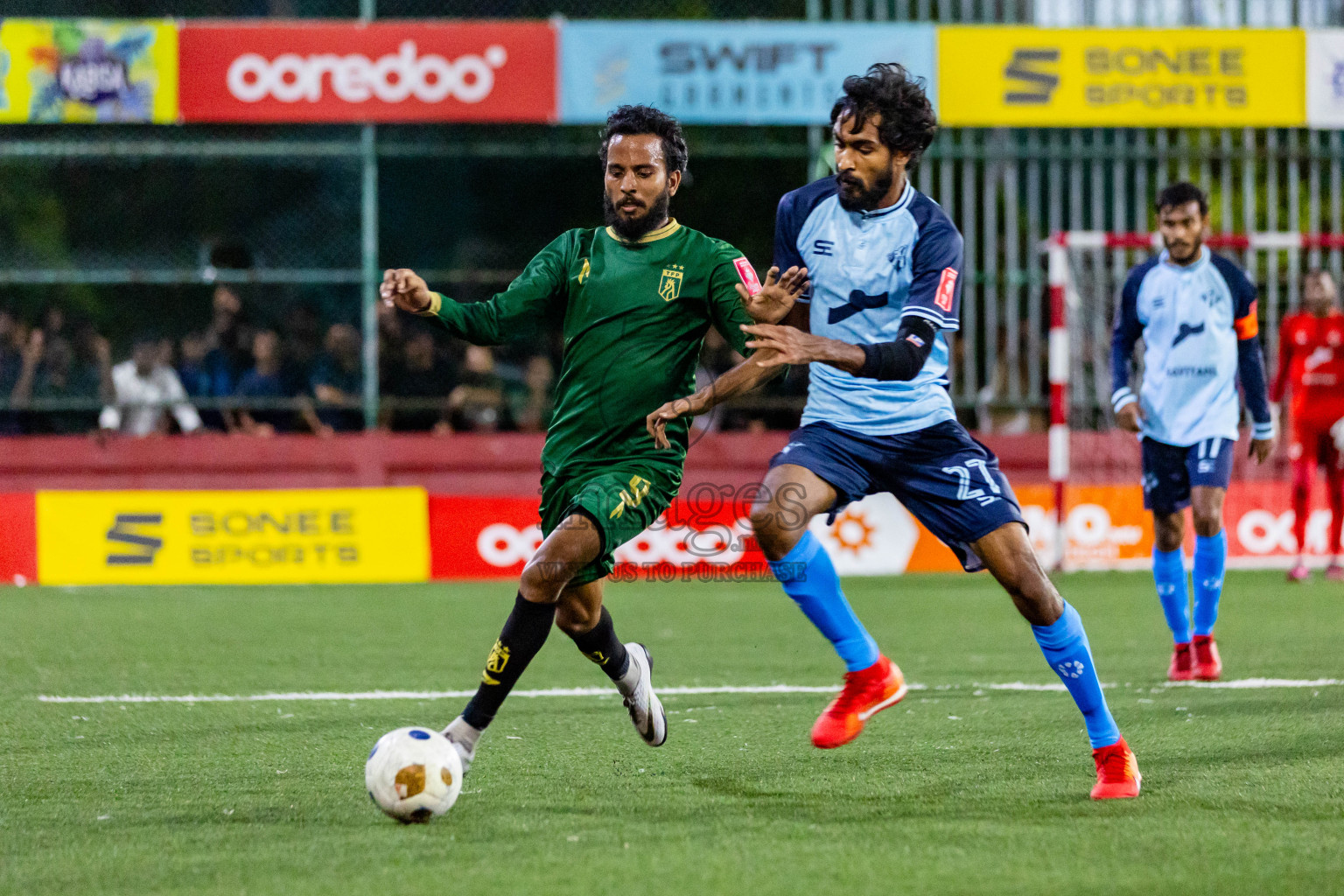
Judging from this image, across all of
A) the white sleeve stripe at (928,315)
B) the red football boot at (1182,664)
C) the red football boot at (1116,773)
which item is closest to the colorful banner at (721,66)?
the red football boot at (1182,664)

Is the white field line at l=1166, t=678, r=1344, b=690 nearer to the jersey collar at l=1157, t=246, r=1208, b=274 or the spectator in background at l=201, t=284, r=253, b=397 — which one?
the jersey collar at l=1157, t=246, r=1208, b=274

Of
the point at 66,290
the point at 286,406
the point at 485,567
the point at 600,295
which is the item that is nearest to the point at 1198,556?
the point at 600,295

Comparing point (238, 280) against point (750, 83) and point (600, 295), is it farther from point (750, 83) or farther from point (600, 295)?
point (600, 295)

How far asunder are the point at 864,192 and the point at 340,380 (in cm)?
1055

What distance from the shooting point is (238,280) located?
48.3 feet

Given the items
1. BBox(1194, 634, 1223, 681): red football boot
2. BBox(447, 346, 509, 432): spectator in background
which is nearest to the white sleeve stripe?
BBox(1194, 634, 1223, 681): red football boot

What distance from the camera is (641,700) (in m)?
5.43

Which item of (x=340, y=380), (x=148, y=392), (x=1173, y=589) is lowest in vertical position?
(x=1173, y=589)

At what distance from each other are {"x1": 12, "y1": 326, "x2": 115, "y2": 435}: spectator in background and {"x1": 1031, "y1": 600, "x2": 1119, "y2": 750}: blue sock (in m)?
11.5

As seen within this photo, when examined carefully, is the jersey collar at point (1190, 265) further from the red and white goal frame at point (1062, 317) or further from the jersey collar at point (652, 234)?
the red and white goal frame at point (1062, 317)

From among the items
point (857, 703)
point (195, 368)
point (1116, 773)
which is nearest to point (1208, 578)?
point (857, 703)

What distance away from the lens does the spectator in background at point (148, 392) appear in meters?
14.5

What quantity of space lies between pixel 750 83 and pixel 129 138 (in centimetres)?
649

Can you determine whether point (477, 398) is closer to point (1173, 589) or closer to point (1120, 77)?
point (1120, 77)
